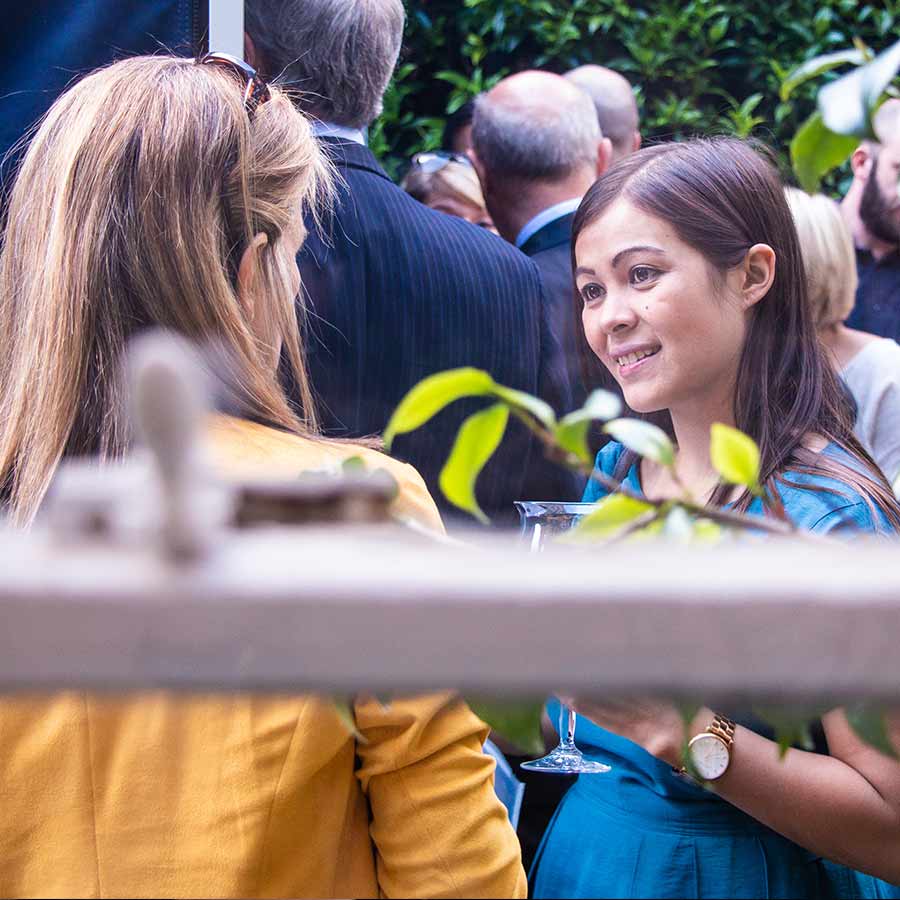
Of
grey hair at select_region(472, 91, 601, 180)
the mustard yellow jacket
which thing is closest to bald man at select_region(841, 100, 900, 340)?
grey hair at select_region(472, 91, 601, 180)

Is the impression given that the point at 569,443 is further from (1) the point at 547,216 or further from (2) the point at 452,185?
(2) the point at 452,185

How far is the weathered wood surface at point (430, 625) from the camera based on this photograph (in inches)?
10.1

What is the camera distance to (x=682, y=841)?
1.31m

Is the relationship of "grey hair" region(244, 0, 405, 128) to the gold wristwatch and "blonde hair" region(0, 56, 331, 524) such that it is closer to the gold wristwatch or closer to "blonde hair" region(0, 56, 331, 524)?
"blonde hair" region(0, 56, 331, 524)

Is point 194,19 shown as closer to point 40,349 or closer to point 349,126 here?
point 349,126

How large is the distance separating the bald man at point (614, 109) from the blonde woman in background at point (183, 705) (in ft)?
6.60

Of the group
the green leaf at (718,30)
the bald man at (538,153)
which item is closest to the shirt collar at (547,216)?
the bald man at (538,153)

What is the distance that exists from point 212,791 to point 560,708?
17.0 inches

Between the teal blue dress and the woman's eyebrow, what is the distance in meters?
0.32

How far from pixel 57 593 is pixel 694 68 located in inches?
177

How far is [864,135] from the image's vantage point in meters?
0.42

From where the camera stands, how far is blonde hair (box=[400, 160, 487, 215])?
9.54 feet

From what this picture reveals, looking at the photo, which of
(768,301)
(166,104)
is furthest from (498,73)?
(166,104)

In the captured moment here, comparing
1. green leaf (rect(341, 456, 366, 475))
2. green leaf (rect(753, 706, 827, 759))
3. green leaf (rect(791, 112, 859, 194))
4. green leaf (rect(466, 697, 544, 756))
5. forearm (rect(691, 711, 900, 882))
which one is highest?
green leaf (rect(791, 112, 859, 194))
